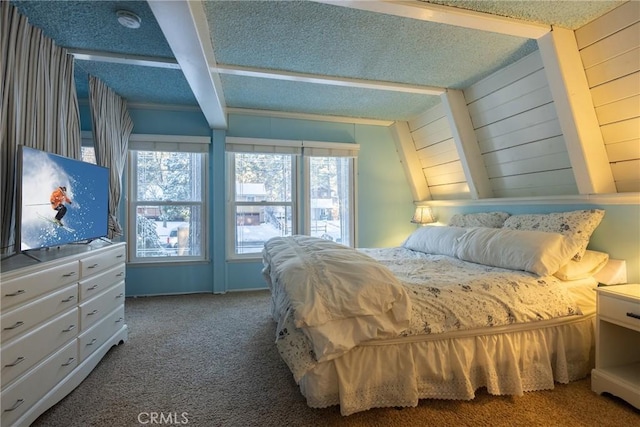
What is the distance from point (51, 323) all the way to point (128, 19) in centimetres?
187

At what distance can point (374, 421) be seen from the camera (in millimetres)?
1466

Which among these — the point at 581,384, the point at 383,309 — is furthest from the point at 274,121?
the point at 581,384

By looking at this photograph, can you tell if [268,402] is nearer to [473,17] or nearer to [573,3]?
[473,17]

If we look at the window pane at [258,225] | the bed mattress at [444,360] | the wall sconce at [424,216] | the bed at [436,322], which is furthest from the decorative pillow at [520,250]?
the window pane at [258,225]

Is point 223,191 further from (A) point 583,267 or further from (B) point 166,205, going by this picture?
(A) point 583,267

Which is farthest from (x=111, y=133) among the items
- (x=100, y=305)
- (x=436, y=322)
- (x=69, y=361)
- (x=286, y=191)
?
(x=436, y=322)

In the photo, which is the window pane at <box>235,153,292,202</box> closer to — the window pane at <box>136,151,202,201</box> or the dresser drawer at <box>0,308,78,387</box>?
the window pane at <box>136,151,202,201</box>

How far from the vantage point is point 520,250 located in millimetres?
2080

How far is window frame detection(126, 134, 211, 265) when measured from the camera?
348 centimetres

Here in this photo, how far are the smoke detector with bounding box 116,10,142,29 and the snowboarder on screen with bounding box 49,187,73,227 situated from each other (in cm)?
115

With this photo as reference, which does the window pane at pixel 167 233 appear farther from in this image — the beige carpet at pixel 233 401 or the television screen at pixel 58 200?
the beige carpet at pixel 233 401

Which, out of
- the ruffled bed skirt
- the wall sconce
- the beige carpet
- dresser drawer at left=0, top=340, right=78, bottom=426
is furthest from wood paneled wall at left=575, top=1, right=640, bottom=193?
dresser drawer at left=0, top=340, right=78, bottom=426

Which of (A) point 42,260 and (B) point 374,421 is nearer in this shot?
(B) point 374,421

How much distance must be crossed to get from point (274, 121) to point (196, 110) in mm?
977
